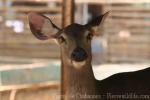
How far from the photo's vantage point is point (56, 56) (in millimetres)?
9781

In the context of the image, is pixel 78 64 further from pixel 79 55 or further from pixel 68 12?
pixel 68 12

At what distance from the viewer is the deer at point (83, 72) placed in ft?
11.6

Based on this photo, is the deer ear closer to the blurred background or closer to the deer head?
the deer head

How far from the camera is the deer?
11.6 feet

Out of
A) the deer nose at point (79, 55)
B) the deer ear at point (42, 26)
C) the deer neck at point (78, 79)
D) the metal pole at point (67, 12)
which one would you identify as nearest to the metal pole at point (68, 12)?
the metal pole at point (67, 12)

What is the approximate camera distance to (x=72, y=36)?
140 inches

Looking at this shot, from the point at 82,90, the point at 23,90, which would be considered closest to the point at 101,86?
the point at 82,90

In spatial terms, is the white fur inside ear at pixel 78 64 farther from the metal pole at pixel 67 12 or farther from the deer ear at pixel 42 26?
the metal pole at pixel 67 12

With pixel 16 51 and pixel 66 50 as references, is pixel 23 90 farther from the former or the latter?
pixel 16 51

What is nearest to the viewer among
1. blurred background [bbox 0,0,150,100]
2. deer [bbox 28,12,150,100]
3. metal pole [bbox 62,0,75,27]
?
deer [bbox 28,12,150,100]

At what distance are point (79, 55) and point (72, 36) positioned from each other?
0.75 feet

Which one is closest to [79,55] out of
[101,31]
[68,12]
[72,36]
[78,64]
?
[78,64]

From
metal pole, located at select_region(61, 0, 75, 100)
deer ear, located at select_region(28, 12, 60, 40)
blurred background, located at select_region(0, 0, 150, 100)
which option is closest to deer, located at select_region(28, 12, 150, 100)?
deer ear, located at select_region(28, 12, 60, 40)

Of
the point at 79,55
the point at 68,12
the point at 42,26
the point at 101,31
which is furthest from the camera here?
the point at 101,31
